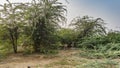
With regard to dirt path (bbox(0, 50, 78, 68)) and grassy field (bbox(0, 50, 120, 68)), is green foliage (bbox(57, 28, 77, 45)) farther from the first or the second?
dirt path (bbox(0, 50, 78, 68))

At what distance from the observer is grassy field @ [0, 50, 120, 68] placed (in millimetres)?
5905

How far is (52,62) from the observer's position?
6508mm

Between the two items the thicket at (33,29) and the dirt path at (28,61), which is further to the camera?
the thicket at (33,29)

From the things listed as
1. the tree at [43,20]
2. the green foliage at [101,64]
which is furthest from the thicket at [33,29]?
the green foliage at [101,64]

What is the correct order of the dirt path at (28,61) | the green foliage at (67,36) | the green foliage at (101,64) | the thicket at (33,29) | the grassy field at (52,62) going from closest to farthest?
the green foliage at (101,64)
the grassy field at (52,62)
the dirt path at (28,61)
the thicket at (33,29)
the green foliage at (67,36)

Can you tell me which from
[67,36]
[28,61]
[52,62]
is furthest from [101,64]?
[67,36]

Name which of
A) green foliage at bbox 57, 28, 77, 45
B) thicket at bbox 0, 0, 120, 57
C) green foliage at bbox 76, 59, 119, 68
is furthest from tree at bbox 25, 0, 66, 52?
green foliage at bbox 76, 59, 119, 68

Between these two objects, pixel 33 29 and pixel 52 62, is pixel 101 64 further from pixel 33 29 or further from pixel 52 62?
pixel 33 29

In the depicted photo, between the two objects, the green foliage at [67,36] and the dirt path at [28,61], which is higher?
the green foliage at [67,36]

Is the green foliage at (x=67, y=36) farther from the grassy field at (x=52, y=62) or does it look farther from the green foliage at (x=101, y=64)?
the green foliage at (x=101, y=64)

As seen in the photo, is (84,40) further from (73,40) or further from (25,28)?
(25,28)

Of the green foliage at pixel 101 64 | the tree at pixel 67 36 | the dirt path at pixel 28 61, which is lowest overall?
the dirt path at pixel 28 61

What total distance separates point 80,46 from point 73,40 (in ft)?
1.98

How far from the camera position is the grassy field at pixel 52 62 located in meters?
5.90
